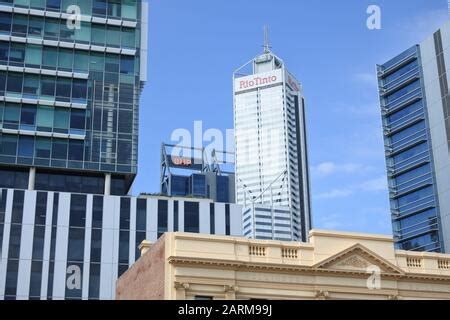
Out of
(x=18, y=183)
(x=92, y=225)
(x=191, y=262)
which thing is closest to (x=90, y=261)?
(x=92, y=225)

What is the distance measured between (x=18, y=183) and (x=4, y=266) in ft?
43.4

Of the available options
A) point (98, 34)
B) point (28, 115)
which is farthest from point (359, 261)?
point (98, 34)

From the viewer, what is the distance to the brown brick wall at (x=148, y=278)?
1710 inches

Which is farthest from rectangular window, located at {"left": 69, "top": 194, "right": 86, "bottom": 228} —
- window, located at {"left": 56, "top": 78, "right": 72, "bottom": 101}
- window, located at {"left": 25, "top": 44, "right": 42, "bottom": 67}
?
window, located at {"left": 25, "top": 44, "right": 42, "bottom": 67}

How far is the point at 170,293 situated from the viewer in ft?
136

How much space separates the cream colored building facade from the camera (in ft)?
140

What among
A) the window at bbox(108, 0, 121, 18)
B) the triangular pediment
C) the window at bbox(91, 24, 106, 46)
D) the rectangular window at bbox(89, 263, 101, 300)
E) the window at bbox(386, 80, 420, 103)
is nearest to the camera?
the triangular pediment

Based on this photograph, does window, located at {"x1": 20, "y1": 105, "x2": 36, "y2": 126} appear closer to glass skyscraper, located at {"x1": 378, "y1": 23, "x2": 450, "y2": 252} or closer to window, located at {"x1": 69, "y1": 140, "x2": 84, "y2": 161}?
window, located at {"x1": 69, "y1": 140, "x2": 84, "y2": 161}

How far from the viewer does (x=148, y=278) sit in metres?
46.1

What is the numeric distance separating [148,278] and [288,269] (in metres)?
8.79

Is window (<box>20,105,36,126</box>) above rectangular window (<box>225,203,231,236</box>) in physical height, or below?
above

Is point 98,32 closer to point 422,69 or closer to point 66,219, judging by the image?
point 66,219

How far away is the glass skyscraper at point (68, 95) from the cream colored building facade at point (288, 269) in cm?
4341

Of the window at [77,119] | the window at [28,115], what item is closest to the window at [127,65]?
the window at [77,119]
